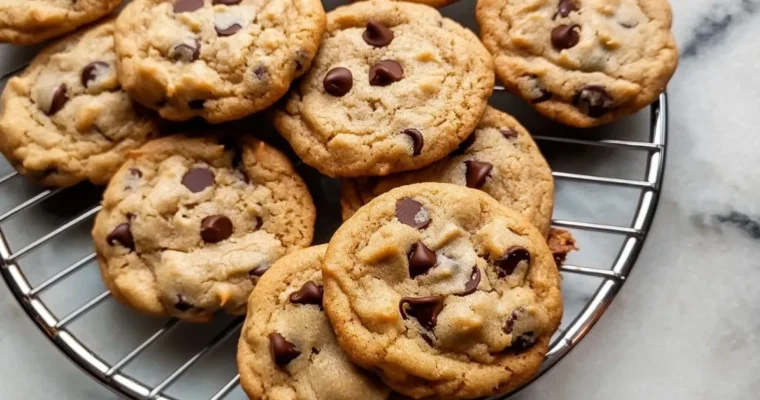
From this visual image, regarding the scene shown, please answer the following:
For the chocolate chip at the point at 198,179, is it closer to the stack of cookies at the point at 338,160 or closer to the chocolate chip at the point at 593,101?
the stack of cookies at the point at 338,160

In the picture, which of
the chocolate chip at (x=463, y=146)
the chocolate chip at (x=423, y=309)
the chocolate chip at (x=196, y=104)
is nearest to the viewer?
the chocolate chip at (x=423, y=309)

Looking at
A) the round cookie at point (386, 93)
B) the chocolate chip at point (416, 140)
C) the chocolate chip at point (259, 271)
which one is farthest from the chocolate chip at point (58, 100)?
the chocolate chip at point (416, 140)

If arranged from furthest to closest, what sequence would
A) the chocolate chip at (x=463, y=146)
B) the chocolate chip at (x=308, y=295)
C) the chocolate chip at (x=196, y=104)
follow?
the chocolate chip at (x=463, y=146)
the chocolate chip at (x=196, y=104)
the chocolate chip at (x=308, y=295)

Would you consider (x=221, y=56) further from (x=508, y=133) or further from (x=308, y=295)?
(x=508, y=133)

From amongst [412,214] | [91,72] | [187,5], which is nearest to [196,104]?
[187,5]

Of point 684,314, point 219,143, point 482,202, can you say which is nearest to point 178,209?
point 219,143

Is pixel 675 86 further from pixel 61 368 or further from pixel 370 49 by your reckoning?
pixel 61 368
